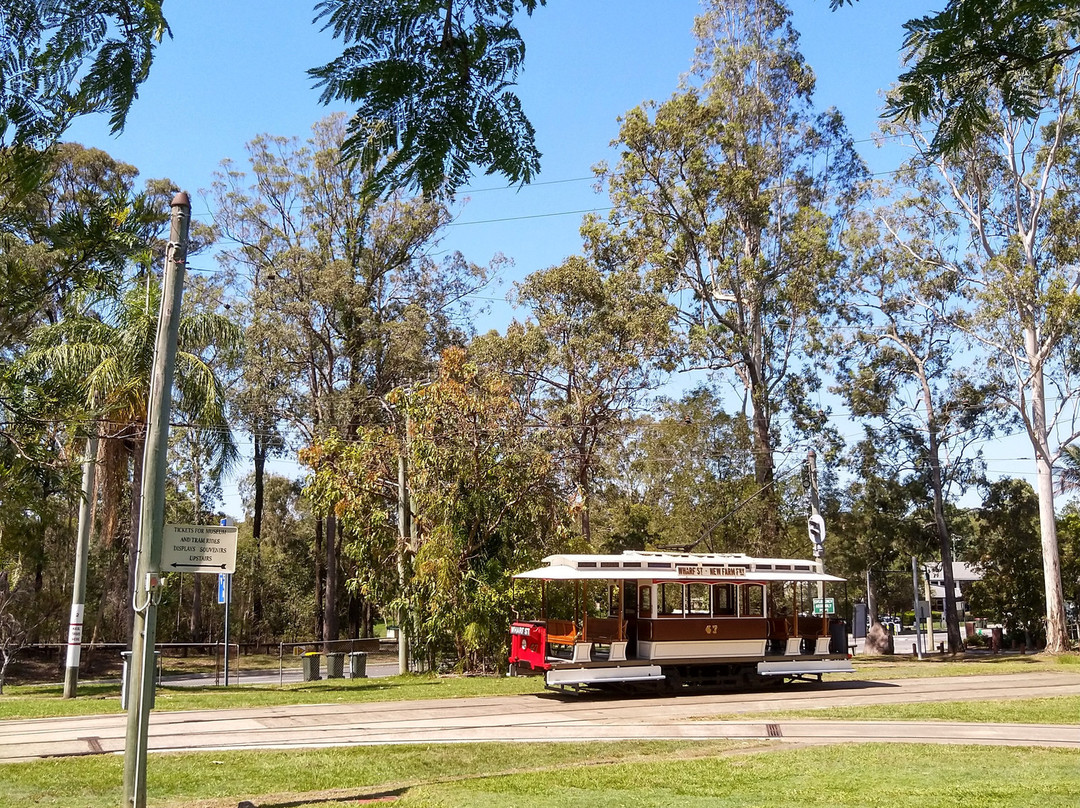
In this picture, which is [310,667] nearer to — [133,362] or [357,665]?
[357,665]

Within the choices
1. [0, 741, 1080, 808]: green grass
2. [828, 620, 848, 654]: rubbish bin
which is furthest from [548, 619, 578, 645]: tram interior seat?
[0, 741, 1080, 808]: green grass

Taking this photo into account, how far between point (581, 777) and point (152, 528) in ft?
16.7

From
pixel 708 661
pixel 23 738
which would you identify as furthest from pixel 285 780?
pixel 708 661

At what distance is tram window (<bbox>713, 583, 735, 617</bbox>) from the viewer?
70.4ft

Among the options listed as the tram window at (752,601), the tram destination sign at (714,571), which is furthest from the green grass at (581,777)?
the tram window at (752,601)

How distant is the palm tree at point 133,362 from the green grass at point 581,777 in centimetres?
1074

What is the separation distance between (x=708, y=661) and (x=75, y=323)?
15.6m

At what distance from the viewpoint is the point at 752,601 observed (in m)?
21.9

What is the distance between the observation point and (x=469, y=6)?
3516mm

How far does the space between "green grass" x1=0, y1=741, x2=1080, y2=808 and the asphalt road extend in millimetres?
1173

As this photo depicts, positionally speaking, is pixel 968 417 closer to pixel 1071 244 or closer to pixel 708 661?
pixel 1071 244

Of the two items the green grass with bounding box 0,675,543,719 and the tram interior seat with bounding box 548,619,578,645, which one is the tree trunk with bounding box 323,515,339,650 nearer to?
the green grass with bounding box 0,675,543,719

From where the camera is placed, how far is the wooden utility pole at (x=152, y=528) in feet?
27.1

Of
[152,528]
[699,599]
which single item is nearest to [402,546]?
[699,599]
